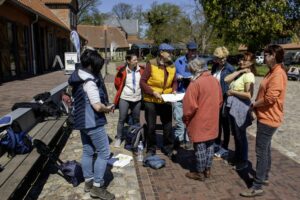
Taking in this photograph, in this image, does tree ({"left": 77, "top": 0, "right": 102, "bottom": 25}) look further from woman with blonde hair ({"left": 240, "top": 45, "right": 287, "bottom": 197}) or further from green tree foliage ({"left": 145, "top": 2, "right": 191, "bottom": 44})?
woman with blonde hair ({"left": 240, "top": 45, "right": 287, "bottom": 197})

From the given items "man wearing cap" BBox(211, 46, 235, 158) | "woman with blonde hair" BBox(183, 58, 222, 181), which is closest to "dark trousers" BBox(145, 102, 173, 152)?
"man wearing cap" BBox(211, 46, 235, 158)

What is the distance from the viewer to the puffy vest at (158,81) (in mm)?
5438

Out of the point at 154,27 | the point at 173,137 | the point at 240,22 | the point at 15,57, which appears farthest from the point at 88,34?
the point at 173,137

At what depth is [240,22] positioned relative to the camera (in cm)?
2636

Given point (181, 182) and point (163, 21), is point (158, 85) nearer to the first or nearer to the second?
point (181, 182)

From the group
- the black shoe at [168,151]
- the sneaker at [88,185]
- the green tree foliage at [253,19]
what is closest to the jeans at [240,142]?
the black shoe at [168,151]

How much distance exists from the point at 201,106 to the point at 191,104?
0.46ft

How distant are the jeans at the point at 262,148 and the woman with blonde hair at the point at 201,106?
0.62m

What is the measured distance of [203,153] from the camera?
4730 millimetres

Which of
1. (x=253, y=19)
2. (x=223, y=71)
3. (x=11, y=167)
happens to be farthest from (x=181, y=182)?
(x=253, y=19)

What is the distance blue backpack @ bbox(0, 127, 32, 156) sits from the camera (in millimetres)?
4461

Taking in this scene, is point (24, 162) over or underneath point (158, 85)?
underneath

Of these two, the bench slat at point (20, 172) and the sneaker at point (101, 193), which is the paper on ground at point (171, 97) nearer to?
the sneaker at point (101, 193)

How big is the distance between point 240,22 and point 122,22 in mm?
65701
